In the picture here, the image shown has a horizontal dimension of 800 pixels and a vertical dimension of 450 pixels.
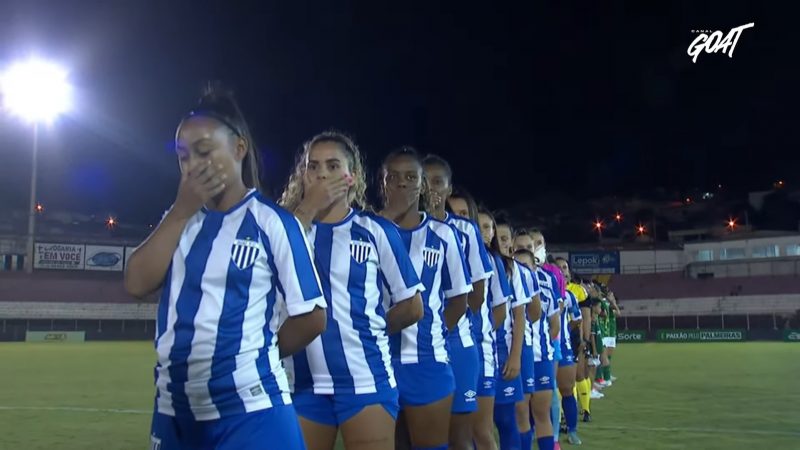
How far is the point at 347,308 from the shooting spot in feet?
12.1

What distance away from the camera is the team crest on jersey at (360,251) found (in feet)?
12.4

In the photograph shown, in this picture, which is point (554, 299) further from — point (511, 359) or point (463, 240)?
point (463, 240)

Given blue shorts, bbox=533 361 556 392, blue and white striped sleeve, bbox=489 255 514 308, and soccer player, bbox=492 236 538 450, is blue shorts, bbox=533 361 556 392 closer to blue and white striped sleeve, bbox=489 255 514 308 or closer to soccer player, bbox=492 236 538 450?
soccer player, bbox=492 236 538 450

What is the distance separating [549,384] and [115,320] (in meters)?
42.7

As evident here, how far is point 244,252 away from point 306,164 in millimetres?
1370

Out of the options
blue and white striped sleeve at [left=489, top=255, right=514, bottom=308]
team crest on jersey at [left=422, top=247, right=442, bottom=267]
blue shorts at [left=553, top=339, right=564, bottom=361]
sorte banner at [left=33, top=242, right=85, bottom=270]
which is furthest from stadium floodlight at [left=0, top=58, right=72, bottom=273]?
team crest on jersey at [left=422, top=247, right=442, bottom=267]

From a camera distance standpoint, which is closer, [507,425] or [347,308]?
[347,308]

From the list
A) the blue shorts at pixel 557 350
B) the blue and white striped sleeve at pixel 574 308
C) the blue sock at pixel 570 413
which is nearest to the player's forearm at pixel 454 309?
the blue shorts at pixel 557 350

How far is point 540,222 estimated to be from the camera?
3423 inches

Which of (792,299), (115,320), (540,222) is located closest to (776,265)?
(792,299)

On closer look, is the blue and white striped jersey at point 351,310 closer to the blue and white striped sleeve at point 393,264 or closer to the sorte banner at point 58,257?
the blue and white striped sleeve at point 393,264

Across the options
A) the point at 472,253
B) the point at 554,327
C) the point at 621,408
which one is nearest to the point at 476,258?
the point at 472,253

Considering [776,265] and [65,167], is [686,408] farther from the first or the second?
[65,167]

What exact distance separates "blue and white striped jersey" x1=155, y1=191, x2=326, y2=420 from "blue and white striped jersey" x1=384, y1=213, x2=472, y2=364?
5.81 ft
